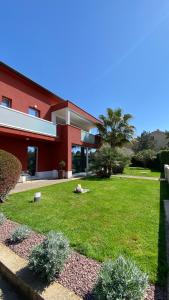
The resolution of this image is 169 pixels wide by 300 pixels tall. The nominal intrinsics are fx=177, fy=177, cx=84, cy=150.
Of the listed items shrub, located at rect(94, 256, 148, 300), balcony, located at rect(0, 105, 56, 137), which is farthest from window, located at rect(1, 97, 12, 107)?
shrub, located at rect(94, 256, 148, 300)

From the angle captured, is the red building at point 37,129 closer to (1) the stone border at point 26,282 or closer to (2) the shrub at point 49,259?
(1) the stone border at point 26,282

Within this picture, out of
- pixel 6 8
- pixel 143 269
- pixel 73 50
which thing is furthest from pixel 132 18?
pixel 143 269

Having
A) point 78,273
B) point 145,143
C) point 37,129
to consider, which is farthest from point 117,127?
point 145,143

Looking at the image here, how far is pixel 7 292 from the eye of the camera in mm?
2846

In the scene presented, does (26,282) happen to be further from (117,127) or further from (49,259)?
(117,127)

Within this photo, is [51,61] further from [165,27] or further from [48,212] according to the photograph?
[48,212]

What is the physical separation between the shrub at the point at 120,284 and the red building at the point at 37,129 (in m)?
10.4

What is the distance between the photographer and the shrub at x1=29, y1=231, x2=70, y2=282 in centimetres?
273

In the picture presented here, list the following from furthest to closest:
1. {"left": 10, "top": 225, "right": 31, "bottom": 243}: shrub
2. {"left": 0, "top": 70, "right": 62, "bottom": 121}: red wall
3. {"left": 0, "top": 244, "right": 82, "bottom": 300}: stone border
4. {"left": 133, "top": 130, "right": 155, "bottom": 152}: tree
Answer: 1. {"left": 133, "top": 130, "right": 155, "bottom": 152}: tree
2. {"left": 0, "top": 70, "right": 62, "bottom": 121}: red wall
3. {"left": 10, "top": 225, "right": 31, "bottom": 243}: shrub
4. {"left": 0, "top": 244, "right": 82, "bottom": 300}: stone border

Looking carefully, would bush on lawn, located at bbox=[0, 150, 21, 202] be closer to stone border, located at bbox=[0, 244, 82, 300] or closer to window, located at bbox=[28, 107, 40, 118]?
stone border, located at bbox=[0, 244, 82, 300]

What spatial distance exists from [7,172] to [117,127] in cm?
1666

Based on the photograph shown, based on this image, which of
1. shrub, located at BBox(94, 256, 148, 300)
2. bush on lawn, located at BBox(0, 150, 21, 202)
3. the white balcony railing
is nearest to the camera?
shrub, located at BBox(94, 256, 148, 300)

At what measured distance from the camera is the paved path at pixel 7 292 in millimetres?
2738

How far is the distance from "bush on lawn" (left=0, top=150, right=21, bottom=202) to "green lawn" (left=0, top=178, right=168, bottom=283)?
631mm
